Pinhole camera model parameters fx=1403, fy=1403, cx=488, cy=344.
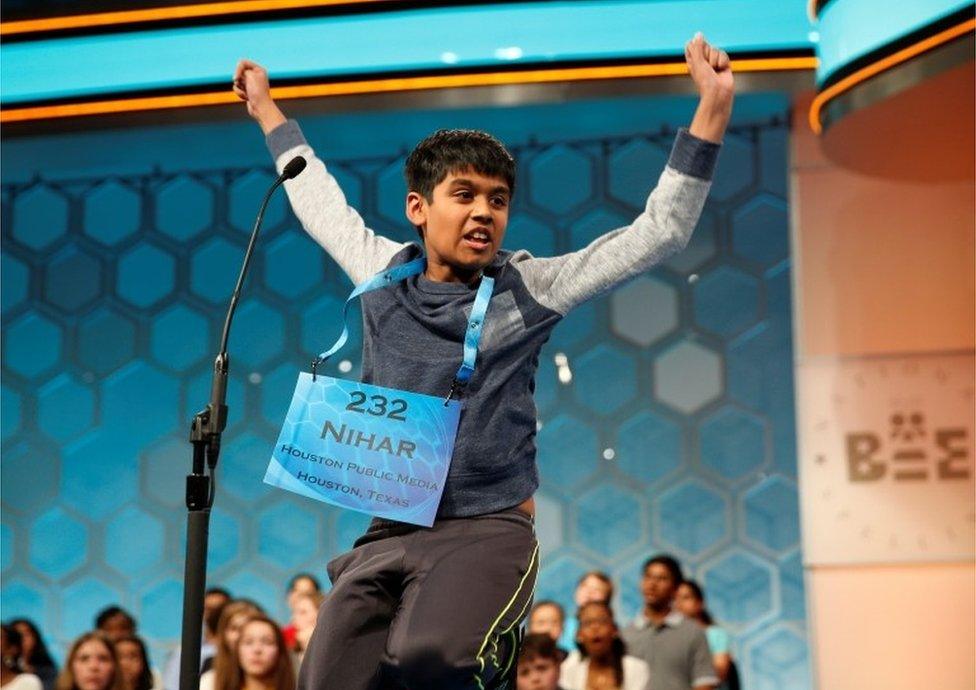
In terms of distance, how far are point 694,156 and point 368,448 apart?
0.64 meters

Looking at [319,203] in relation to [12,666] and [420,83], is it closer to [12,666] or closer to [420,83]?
[420,83]

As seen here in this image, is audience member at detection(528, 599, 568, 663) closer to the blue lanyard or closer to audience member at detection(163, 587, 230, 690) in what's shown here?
audience member at detection(163, 587, 230, 690)

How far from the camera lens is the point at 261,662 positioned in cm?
423

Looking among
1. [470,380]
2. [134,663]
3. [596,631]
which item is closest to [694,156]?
[470,380]

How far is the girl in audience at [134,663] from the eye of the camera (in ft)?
16.3

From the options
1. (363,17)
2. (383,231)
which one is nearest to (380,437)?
(363,17)

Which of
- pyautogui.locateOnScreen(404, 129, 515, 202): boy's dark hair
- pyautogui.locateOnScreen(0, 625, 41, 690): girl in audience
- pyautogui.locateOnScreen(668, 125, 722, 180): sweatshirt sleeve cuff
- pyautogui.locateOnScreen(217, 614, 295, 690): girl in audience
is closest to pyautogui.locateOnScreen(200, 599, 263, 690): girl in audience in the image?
pyautogui.locateOnScreen(217, 614, 295, 690): girl in audience

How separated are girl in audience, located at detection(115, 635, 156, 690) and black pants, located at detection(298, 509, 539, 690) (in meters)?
3.17

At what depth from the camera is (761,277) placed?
6.08 m

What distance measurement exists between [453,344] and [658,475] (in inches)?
161

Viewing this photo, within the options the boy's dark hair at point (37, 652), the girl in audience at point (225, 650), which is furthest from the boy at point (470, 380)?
the boy's dark hair at point (37, 652)

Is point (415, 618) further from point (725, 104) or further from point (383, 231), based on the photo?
point (383, 231)

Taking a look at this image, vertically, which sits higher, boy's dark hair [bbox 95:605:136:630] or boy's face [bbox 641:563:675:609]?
boy's face [bbox 641:563:675:609]

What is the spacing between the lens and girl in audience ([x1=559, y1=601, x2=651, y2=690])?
14.9 ft
